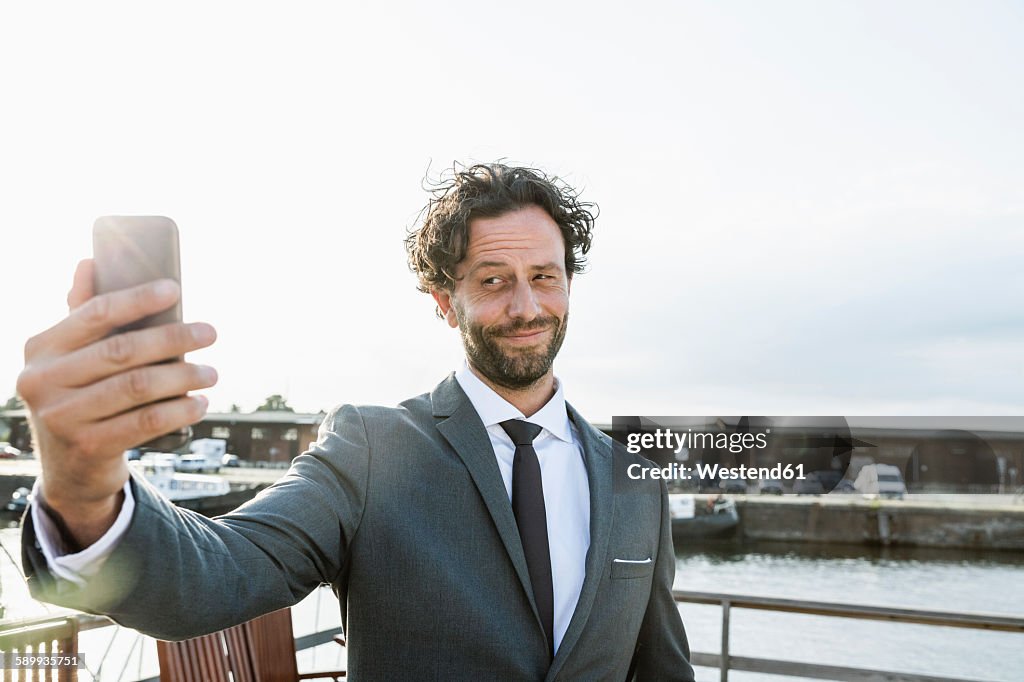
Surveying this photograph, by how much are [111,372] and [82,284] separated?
0.31 feet

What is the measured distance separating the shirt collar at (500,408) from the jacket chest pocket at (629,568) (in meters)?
0.33

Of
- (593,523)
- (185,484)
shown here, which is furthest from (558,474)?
(185,484)

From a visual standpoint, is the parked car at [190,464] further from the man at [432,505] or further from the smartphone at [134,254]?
the smartphone at [134,254]

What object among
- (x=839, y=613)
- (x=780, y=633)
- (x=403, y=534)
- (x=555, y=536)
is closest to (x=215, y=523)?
(x=403, y=534)

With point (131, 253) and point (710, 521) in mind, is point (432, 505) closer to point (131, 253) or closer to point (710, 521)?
point (131, 253)

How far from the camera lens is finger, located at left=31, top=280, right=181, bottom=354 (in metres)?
0.71

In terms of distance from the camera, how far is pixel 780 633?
25.7 meters

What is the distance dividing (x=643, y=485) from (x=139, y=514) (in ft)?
4.14

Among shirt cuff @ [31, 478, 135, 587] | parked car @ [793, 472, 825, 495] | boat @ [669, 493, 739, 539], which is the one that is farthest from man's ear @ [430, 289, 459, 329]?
boat @ [669, 493, 739, 539]

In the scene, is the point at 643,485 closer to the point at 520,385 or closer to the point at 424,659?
the point at 520,385

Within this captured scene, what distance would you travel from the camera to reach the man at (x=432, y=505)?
2.43 ft

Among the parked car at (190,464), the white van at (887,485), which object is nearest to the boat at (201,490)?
the parked car at (190,464)

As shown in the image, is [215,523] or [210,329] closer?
[210,329]

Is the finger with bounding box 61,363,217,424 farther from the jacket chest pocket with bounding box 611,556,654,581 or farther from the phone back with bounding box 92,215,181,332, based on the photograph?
the jacket chest pocket with bounding box 611,556,654,581
